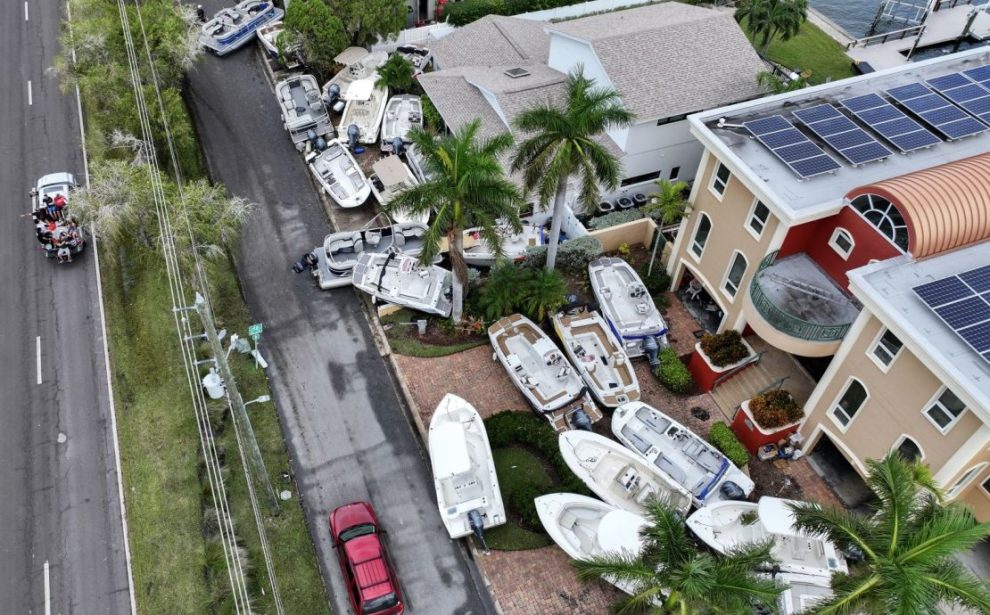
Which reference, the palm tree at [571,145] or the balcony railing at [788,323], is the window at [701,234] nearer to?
the balcony railing at [788,323]

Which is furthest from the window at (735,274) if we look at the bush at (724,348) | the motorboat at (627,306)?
the motorboat at (627,306)

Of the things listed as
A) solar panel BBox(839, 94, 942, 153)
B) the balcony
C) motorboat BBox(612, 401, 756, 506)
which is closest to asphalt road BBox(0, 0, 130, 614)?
motorboat BBox(612, 401, 756, 506)

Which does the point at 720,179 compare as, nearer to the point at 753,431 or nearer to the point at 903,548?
the point at 753,431

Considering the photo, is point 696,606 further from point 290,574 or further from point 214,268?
point 214,268

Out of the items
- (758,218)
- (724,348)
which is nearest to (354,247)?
(724,348)

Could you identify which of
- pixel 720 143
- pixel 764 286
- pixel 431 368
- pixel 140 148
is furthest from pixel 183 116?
pixel 764 286
